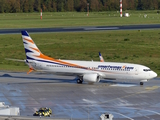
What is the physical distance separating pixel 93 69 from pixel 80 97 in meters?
10.2

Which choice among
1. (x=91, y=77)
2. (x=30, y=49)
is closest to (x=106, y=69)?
(x=91, y=77)

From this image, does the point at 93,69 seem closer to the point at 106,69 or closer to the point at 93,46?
the point at 106,69

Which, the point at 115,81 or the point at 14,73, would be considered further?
the point at 14,73

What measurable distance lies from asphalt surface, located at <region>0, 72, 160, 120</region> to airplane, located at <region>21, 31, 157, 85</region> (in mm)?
1328

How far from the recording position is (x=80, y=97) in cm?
5919

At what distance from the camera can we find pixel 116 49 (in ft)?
364

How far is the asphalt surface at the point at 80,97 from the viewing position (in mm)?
50219

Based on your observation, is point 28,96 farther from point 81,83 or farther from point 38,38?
point 38,38

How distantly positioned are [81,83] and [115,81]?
5.73 metres

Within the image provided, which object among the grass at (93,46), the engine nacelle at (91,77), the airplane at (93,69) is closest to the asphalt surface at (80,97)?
the engine nacelle at (91,77)

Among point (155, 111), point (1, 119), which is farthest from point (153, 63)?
point (1, 119)

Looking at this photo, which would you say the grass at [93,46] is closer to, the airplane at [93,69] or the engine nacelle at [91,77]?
the airplane at [93,69]

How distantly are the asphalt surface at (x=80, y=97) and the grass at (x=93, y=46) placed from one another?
1430 centimetres

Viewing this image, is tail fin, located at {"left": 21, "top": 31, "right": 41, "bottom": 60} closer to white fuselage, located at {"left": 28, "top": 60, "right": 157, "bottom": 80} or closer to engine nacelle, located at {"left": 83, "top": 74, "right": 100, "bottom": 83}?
white fuselage, located at {"left": 28, "top": 60, "right": 157, "bottom": 80}
